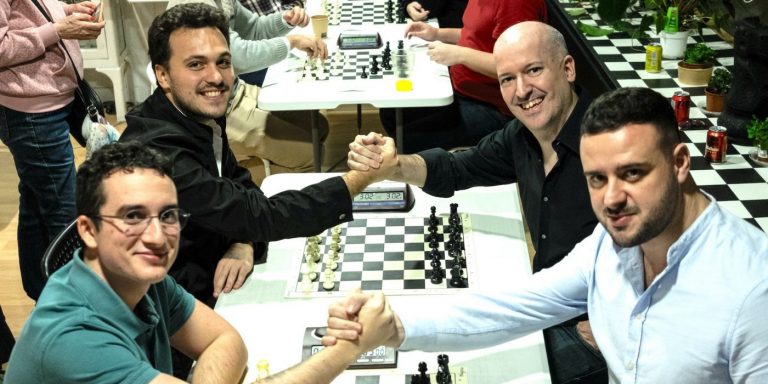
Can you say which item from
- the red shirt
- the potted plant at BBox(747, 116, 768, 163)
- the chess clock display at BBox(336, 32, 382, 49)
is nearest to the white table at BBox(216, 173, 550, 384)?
the red shirt

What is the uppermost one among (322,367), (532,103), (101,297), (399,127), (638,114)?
(638,114)

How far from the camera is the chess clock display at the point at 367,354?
235 centimetres

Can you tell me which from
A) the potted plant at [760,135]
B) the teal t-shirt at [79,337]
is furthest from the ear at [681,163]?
the potted plant at [760,135]

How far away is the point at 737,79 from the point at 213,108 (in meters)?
2.61

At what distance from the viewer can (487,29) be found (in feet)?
14.4

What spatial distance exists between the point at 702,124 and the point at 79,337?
3555mm

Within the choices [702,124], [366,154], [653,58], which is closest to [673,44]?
[653,58]

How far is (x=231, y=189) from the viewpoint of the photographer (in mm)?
2838

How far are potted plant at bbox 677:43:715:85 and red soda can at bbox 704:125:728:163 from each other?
85 centimetres

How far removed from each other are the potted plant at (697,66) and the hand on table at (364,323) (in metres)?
3.31

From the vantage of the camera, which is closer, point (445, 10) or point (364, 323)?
point (364, 323)

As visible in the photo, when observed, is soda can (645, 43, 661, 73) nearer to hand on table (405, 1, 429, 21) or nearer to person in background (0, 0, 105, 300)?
hand on table (405, 1, 429, 21)

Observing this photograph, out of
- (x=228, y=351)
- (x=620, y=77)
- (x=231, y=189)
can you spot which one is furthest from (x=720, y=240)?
(x=620, y=77)

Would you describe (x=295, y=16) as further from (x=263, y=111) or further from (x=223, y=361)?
(x=223, y=361)
